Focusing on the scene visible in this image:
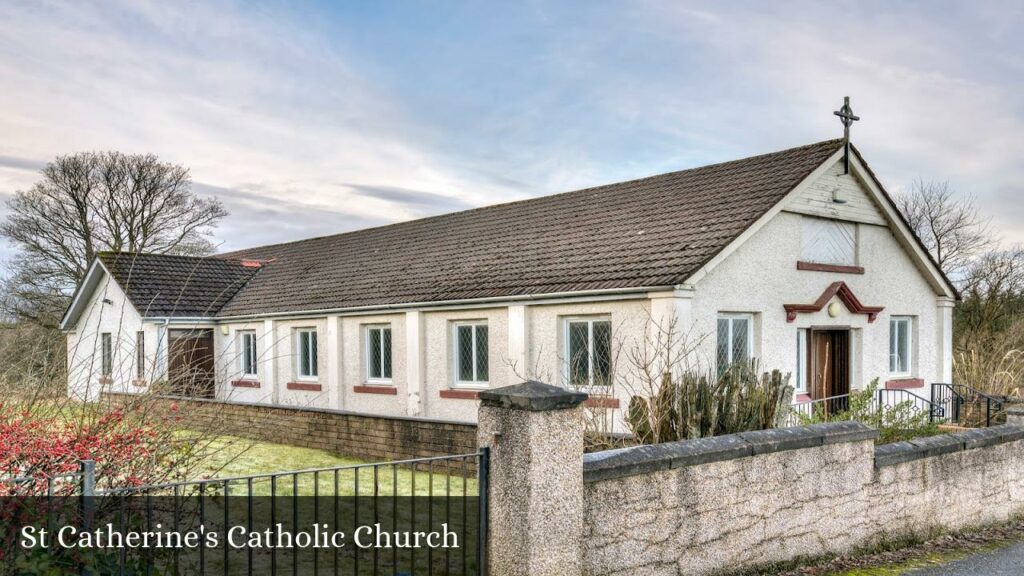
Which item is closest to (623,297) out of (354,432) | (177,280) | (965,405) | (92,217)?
(354,432)

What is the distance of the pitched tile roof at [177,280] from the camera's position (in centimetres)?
2448

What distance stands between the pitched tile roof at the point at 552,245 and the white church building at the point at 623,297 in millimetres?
59

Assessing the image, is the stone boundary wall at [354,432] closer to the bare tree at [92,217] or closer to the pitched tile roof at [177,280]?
the pitched tile roof at [177,280]

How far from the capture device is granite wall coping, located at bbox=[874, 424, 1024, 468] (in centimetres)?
863

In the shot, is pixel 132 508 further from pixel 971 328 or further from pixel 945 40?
pixel 971 328

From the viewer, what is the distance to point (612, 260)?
51.4ft

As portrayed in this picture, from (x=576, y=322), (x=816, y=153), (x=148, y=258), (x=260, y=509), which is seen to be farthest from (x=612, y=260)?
(x=148, y=258)

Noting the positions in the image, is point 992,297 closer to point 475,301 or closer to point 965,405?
point 965,405

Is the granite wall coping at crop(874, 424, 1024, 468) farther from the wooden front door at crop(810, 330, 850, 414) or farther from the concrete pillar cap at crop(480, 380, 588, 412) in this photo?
the wooden front door at crop(810, 330, 850, 414)

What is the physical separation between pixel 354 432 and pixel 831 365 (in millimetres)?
9634

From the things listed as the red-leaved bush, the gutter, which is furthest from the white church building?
the red-leaved bush

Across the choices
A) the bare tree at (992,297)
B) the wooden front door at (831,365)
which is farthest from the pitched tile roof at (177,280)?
the bare tree at (992,297)

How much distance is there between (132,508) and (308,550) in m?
2.42

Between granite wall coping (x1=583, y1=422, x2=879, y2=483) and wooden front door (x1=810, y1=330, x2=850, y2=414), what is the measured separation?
8.76 metres
